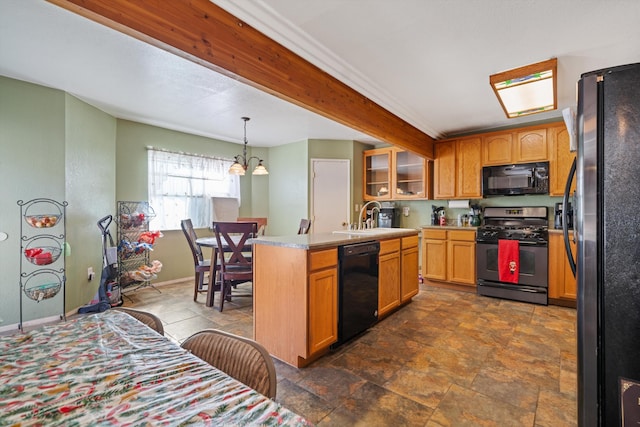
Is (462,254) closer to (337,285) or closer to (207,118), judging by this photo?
(337,285)

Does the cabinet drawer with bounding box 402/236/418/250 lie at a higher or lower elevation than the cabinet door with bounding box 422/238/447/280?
higher

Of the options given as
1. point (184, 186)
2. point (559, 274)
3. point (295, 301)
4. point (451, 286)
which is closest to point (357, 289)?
point (295, 301)

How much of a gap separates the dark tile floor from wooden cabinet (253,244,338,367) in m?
0.16

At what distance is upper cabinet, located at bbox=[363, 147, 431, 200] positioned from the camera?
16.2ft

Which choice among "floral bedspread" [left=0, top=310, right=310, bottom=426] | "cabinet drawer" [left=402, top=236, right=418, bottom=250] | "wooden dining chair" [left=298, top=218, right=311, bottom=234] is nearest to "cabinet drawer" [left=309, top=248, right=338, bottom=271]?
"floral bedspread" [left=0, top=310, right=310, bottom=426]

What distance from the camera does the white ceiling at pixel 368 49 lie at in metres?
1.90

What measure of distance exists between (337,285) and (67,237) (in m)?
3.10

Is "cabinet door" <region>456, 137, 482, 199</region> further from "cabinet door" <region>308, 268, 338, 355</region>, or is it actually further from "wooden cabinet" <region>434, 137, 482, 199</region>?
"cabinet door" <region>308, 268, 338, 355</region>

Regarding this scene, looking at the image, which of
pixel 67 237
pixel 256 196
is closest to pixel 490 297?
pixel 256 196

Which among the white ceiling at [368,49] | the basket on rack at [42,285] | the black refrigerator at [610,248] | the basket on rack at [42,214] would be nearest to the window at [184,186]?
the white ceiling at [368,49]

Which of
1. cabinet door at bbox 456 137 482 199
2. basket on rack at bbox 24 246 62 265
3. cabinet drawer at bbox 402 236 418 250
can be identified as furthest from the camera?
cabinet door at bbox 456 137 482 199

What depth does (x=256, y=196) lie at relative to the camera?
19.3 ft

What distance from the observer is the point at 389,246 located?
10.2ft

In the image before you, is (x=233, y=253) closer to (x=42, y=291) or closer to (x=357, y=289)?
(x=357, y=289)
